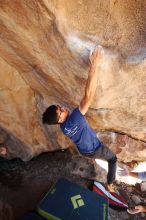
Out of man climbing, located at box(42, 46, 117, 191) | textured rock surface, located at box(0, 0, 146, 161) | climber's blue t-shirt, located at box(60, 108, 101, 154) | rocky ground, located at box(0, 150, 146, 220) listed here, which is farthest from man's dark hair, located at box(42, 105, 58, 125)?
rocky ground, located at box(0, 150, 146, 220)

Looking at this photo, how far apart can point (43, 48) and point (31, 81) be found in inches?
37.1

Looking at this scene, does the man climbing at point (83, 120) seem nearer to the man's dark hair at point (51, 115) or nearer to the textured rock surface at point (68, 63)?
the man's dark hair at point (51, 115)

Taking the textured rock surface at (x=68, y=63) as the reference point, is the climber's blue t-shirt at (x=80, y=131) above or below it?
below

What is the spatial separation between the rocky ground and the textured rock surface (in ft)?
1.87

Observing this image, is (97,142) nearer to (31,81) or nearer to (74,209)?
(74,209)

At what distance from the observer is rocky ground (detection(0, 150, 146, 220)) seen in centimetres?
450

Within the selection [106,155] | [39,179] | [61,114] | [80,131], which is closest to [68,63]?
[61,114]

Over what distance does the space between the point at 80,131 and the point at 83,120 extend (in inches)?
7.7

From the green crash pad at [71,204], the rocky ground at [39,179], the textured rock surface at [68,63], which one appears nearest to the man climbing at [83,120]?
the textured rock surface at [68,63]

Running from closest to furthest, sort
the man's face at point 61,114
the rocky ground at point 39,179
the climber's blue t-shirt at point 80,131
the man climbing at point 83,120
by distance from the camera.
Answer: the man climbing at point 83,120 < the climber's blue t-shirt at point 80,131 < the man's face at point 61,114 < the rocky ground at point 39,179

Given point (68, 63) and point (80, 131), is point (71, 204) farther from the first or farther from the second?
point (68, 63)

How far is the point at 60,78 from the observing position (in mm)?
3656

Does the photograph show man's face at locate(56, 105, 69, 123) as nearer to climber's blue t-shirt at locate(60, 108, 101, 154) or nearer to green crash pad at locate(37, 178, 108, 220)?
→ climber's blue t-shirt at locate(60, 108, 101, 154)

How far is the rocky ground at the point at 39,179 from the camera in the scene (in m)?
4.50
